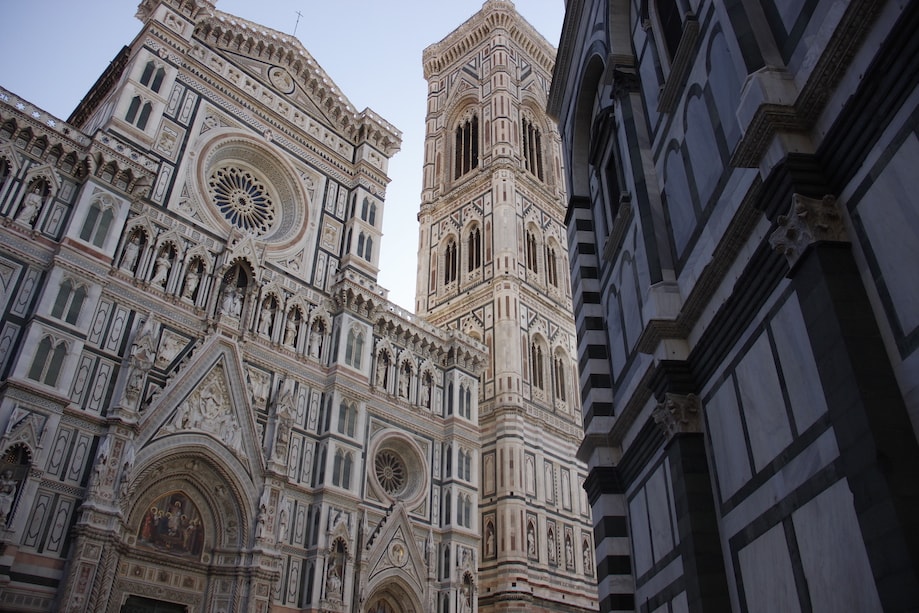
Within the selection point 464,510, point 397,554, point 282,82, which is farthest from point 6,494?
point 282,82

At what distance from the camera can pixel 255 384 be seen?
19.5 meters

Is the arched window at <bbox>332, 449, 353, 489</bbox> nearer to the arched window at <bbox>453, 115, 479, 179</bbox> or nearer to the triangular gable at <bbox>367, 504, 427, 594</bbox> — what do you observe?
the triangular gable at <bbox>367, 504, 427, 594</bbox>

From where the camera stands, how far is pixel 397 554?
68.4 ft

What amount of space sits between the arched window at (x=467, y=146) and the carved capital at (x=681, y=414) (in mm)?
31773

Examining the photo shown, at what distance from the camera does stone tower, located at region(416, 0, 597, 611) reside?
84.6 feet

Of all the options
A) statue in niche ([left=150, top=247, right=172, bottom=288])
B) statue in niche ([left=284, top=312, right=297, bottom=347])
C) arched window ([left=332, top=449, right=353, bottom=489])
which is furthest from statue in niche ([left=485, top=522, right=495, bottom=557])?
statue in niche ([left=150, top=247, right=172, bottom=288])

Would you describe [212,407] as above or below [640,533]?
above

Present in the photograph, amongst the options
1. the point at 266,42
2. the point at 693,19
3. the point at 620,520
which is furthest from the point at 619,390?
the point at 266,42

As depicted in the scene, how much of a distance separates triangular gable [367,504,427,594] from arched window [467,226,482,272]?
15267 millimetres

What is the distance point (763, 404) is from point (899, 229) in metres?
2.05

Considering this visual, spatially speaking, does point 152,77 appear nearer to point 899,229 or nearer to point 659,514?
point 659,514

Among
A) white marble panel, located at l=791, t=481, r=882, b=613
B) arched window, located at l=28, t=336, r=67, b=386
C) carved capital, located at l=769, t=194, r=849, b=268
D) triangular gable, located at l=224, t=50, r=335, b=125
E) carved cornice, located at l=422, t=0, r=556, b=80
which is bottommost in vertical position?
white marble panel, located at l=791, t=481, r=882, b=613

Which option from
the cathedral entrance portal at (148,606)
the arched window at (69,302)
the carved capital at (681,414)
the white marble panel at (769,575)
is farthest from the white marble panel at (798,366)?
the arched window at (69,302)

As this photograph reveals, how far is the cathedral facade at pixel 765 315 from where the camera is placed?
4.34 meters
